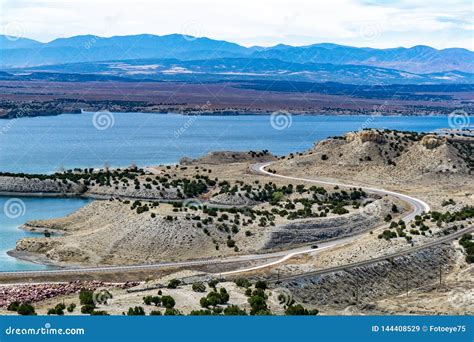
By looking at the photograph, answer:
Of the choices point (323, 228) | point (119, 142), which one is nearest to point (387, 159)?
point (323, 228)

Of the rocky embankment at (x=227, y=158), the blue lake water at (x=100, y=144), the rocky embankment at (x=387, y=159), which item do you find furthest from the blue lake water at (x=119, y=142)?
the rocky embankment at (x=387, y=159)

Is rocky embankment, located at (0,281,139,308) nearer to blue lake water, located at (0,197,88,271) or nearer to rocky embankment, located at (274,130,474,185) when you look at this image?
blue lake water, located at (0,197,88,271)

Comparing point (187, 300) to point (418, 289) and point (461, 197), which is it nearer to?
point (418, 289)

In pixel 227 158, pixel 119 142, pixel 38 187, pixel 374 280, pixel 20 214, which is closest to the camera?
pixel 374 280

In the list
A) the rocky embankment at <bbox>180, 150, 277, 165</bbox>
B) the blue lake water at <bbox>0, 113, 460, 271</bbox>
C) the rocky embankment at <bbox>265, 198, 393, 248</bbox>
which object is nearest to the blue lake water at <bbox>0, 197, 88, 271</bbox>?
the blue lake water at <bbox>0, 113, 460, 271</bbox>

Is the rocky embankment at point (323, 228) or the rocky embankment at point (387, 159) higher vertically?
the rocky embankment at point (387, 159)

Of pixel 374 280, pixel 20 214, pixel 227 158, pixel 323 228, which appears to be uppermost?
pixel 227 158

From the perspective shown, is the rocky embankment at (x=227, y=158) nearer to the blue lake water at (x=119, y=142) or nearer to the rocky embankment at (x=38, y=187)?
the blue lake water at (x=119, y=142)

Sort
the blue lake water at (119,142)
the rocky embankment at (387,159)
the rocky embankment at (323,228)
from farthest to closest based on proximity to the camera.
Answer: the blue lake water at (119,142)
the rocky embankment at (387,159)
the rocky embankment at (323,228)

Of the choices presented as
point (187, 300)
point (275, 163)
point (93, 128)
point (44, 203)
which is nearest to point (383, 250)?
point (187, 300)

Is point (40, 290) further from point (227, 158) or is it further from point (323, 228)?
point (227, 158)

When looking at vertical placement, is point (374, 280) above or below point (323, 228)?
below

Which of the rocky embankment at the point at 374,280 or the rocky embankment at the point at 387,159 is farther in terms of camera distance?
the rocky embankment at the point at 387,159
